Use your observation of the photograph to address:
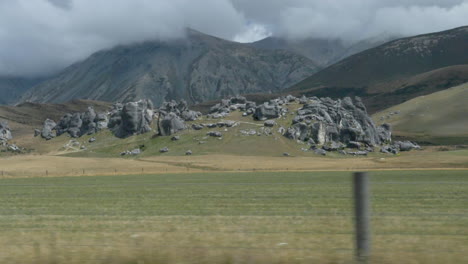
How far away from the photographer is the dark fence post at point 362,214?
755 centimetres

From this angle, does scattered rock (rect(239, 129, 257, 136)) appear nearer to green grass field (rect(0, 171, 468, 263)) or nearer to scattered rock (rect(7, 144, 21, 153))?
scattered rock (rect(7, 144, 21, 153))

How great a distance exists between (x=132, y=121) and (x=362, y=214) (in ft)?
585

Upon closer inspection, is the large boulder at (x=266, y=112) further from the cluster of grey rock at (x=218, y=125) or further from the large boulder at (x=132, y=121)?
the large boulder at (x=132, y=121)

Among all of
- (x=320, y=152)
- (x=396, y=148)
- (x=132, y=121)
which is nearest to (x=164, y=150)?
(x=132, y=121)

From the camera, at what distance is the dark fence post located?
755 cm

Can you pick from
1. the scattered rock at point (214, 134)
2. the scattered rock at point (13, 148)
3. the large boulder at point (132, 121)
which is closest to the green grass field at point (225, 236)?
the scattered rock at point (214, 134)

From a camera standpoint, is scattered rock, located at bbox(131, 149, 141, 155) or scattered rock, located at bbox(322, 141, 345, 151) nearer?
scattered rock, located at bbox(322, 141, 345, 151)

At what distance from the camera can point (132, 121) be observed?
595 ft

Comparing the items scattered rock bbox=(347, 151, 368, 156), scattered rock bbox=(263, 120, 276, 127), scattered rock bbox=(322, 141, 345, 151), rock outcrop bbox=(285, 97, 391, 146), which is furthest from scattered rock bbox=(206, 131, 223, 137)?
scattered rock bbox=(347, 151, 368, 156)

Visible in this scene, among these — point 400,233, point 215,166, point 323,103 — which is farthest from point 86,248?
point 323,103

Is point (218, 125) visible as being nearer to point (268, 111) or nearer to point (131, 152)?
point (268, 111)

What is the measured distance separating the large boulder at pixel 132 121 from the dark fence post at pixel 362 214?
17641 cm

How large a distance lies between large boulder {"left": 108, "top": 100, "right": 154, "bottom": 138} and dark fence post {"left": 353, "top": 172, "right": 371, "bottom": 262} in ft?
579

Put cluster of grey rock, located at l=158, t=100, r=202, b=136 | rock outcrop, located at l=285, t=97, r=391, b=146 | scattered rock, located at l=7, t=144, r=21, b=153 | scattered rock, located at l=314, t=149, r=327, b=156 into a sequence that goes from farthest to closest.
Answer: scattered rock, located at l=7, t=144, r=21, b=153 < cluster of grey rock, located at l=158, t=100, r=202, b=136 < rock outcrop, located at l=285, t=97, r=391, b=146 < scattered rock, located at l=314, t=149, r=327, b=156
